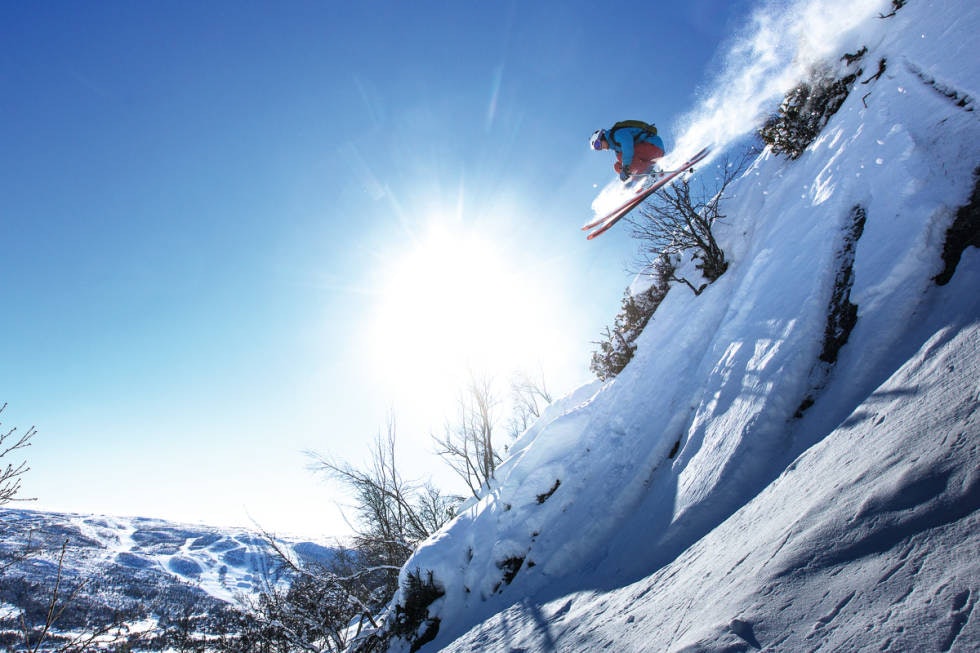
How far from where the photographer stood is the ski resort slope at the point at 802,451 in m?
1.62

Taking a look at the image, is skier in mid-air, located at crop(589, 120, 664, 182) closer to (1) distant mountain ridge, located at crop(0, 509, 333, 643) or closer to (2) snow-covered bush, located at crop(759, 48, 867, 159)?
(2) snow-covered bush, located at crop(759, 48, 867, 159)

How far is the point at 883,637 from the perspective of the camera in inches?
52.9

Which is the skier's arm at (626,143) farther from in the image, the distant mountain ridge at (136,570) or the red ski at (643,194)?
the distant mountain ridge at (136,570)

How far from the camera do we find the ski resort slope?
162 cm

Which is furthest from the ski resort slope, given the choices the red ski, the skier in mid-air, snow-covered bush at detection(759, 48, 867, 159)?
the skier in mid-air

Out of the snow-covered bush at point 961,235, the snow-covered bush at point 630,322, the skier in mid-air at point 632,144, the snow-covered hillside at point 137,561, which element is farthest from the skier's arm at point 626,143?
the snow-covered hillside at point 137,561

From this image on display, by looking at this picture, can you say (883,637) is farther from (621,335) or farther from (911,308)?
(621,335)

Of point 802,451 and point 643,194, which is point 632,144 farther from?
point 802,451

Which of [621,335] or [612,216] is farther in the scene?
[612,216]

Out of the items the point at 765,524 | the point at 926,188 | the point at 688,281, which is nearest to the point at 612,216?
the point at 688,281

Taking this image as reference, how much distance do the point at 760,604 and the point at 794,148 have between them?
891 centimetres

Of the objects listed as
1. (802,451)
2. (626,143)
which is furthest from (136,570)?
(802,451)

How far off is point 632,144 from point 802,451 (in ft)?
30.4

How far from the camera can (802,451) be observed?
3.04 m
